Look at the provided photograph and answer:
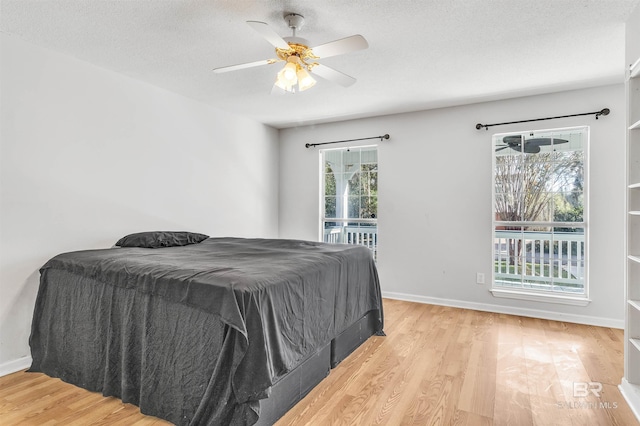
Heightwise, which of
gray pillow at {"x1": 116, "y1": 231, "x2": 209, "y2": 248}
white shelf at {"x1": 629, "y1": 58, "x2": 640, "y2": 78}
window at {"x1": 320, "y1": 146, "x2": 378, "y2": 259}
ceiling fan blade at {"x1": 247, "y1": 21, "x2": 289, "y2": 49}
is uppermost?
ceiling fan blade at {"x1": 247, "y1": 21, "x2": 289, "y2": 49}

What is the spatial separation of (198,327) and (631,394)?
2.55m

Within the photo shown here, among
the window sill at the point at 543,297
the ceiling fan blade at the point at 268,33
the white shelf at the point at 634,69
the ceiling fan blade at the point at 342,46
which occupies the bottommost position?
the window sill at the point at 543,297

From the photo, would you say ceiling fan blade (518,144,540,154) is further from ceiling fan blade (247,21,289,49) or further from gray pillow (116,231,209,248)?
gray pillow (116,231,209,248)

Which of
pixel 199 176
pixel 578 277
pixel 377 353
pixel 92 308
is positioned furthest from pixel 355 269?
pixel 578 277

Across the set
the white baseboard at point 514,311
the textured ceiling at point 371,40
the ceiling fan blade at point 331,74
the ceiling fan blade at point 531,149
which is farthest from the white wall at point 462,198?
the ceiling fan blade at point 331,74

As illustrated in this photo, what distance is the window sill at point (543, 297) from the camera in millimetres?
3488

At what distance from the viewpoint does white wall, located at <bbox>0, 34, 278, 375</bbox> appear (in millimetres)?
2443

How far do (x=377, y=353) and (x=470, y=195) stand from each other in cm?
225

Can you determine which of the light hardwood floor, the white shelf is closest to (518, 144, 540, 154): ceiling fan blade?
the white shelf

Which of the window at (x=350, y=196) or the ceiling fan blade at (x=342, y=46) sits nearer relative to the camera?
the ceiling fan blade at (x=342, y=46)

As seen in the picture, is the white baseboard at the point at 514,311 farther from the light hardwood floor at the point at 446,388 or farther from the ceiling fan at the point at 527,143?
the ceiling fan at the point at 527,143

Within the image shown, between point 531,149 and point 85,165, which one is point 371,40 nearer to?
point 531,149

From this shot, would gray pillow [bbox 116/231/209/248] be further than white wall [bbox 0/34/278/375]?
Yes

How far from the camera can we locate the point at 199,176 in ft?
13.0
